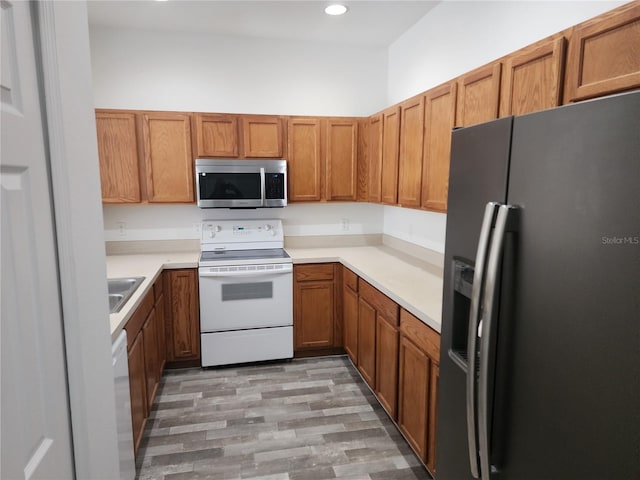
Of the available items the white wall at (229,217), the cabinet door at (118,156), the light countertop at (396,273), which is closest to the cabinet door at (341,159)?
the white wall at (229,217)

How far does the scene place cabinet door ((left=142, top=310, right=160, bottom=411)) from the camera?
2.42 metres

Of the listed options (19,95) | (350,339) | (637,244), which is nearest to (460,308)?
(637,244)

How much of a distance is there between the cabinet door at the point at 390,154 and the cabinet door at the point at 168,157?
5.31 feet

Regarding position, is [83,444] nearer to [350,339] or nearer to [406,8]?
[350,339]

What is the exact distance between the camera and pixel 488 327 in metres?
1.03

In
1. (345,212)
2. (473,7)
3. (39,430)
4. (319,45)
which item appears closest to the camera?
(39,430)

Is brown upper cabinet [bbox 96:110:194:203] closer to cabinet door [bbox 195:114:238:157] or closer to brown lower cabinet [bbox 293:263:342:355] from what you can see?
cabinet door [bbox 195:114:238:157]

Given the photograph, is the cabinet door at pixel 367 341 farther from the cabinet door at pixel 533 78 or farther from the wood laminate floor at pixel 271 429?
the cabinet door at pixel 533 78

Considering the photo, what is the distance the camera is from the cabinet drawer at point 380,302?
2289 mm

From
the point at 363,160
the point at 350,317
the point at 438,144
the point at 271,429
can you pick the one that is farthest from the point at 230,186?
the point at 271,429

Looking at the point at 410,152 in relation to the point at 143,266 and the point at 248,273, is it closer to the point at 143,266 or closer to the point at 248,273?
the point at 248,273

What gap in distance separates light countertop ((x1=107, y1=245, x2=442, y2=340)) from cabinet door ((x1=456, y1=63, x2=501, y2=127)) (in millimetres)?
975

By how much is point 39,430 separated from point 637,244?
1.30 metres

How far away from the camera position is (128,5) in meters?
2.83
